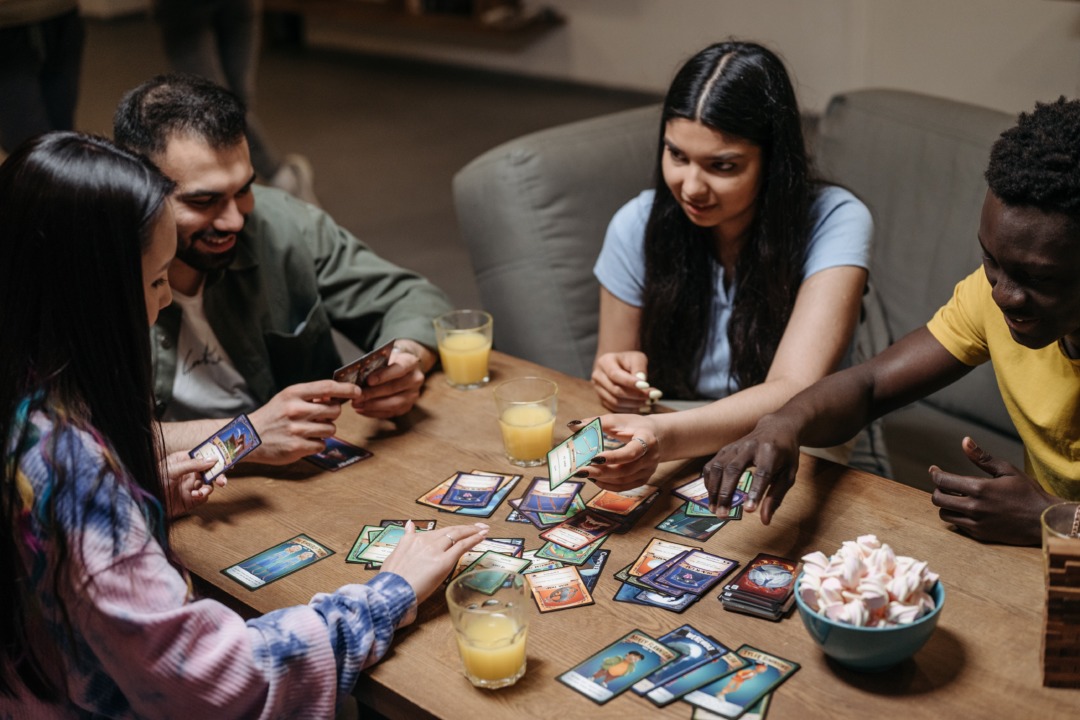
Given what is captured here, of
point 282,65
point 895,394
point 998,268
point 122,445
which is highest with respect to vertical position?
point 998,268

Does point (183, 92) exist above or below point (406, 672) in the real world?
above

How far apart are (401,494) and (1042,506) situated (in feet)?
3.17

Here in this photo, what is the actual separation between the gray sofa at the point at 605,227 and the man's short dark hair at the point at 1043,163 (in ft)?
4.15

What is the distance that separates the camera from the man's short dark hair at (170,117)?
209cm

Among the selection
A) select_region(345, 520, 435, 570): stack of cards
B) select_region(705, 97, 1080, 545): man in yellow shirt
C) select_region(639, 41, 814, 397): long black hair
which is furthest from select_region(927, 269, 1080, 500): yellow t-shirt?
select_region(345, 520, 435, 570): stack of cards

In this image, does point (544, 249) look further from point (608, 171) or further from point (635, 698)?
point (635, 698)

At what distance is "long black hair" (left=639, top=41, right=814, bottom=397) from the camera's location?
2.12 meters

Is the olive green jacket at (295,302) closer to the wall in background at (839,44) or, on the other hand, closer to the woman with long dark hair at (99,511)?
the woman with long dark hair at (99,511)

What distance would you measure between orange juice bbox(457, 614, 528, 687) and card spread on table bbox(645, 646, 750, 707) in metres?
0.16

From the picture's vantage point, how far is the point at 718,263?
2354 millimetres

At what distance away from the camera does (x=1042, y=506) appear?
1541mm

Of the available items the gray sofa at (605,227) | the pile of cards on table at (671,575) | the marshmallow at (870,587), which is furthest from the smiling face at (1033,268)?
the gray sofa at (605,227)

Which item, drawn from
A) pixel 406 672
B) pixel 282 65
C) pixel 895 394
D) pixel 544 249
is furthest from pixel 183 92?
pixel 282 65

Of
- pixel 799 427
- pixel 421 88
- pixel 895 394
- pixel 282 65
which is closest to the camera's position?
pixel 799 427
